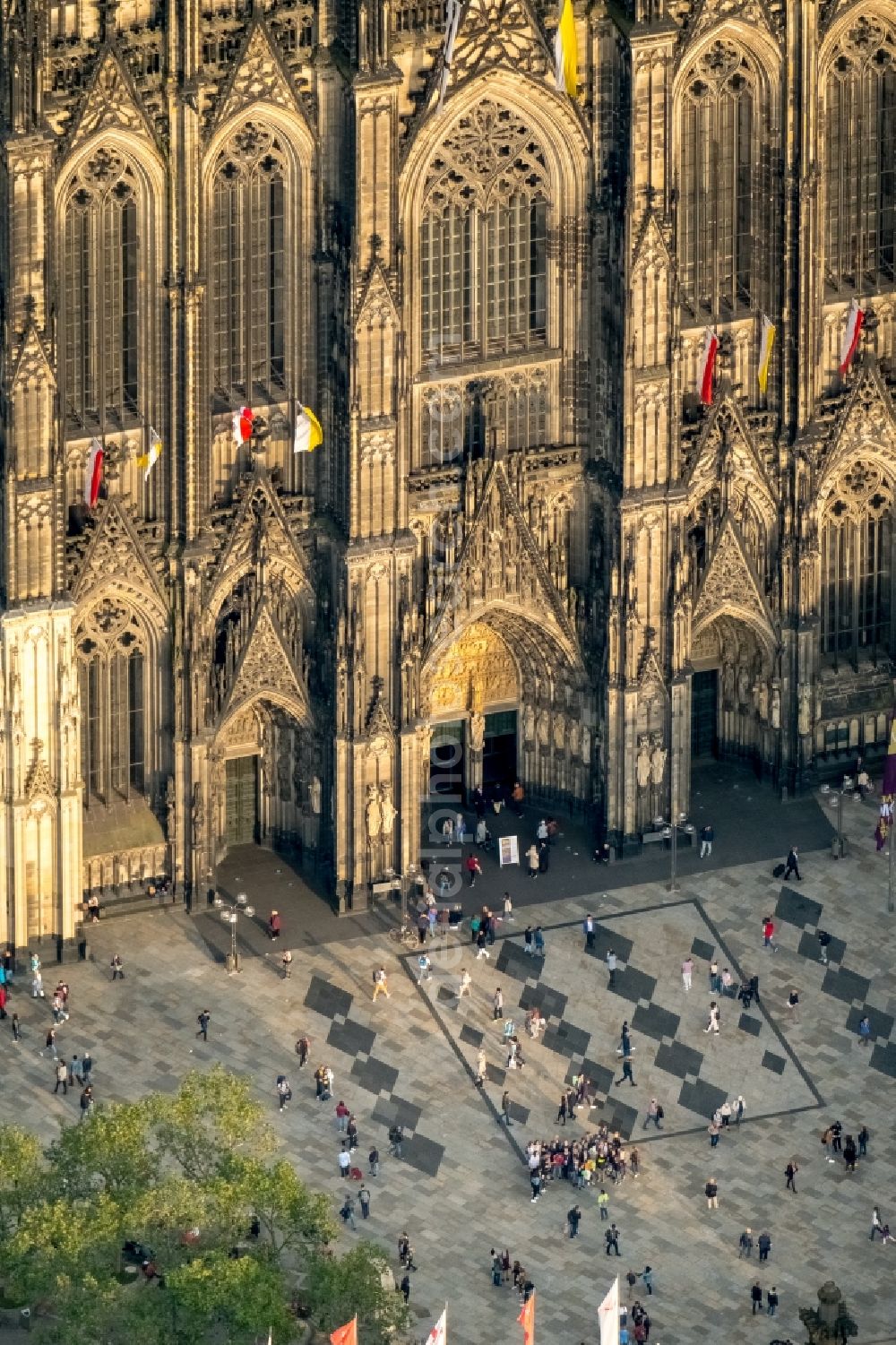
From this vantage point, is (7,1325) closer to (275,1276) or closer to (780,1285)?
(275,1276)

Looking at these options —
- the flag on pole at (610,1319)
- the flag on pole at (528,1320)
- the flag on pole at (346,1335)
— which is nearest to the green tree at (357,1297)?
the flag on pole at (346,1335)

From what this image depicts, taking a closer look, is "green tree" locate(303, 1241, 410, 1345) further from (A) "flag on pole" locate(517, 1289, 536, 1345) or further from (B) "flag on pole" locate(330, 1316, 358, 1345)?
(A) "flag on pole" locate(517, 1289, 536, 1345)

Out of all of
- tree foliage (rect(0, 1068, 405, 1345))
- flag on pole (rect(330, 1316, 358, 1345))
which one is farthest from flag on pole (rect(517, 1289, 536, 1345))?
flag on pole (rect(330, 1316, 358, 1345))

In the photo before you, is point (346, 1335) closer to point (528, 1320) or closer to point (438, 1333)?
point (438, 1333)

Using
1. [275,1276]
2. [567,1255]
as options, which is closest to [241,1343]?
[275,1276]

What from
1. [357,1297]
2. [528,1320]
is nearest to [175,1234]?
[357,1297]

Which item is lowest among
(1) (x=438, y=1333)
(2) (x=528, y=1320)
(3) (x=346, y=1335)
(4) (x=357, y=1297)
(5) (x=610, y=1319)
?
(2) (x=528, y=1320)
